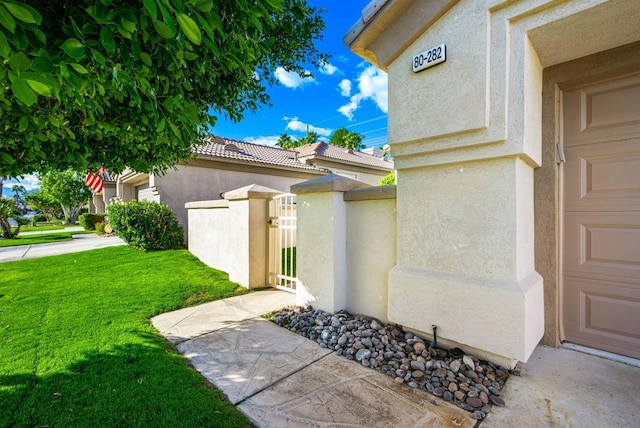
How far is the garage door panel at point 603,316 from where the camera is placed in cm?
290

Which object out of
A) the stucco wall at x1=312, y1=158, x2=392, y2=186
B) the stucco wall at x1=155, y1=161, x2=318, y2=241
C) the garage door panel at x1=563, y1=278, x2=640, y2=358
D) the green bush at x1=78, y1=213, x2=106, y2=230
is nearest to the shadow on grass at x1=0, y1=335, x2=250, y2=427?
the garage door panel at x1=563, y1=278, x2=640, y2=358

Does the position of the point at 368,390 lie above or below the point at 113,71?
below

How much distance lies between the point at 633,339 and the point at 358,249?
298cm

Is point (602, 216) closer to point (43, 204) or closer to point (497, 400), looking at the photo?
point (497, 400)

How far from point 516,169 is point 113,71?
127 inches

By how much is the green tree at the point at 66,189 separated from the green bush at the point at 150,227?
24807mm

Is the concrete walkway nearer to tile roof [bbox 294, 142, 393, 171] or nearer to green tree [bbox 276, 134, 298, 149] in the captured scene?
tile roof [bbox 294, 142, 393, 171]

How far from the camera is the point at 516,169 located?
2727mm

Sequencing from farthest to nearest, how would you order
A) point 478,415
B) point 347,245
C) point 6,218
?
point 6,218, point 347,245, point 478,415

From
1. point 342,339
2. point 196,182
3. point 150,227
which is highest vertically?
point 196,182

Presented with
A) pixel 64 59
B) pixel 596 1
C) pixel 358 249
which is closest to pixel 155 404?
pixel 64 59

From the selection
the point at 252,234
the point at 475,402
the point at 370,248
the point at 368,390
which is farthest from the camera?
the point at 252,234

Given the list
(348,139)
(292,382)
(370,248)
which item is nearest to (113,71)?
(292,382)

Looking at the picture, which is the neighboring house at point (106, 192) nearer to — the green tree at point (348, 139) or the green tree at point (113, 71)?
the green tree at point (113, 71)
